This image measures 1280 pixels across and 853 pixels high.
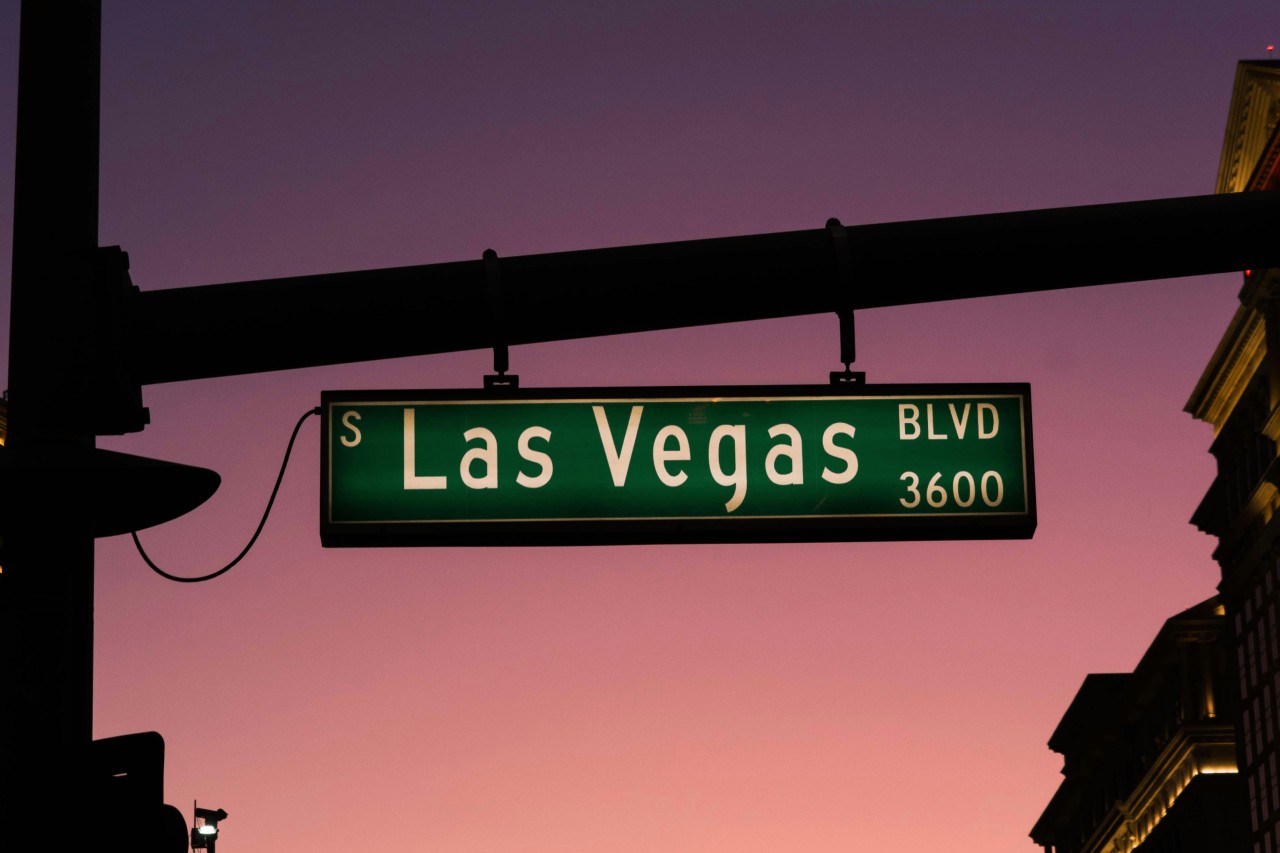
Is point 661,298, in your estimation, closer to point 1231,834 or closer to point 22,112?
point 22,112

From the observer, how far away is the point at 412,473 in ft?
24.2

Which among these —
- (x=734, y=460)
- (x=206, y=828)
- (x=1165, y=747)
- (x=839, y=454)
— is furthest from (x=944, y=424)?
(x=1165, y=747)

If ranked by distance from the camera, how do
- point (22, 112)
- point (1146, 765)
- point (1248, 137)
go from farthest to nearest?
1. point (1146, 765)
2. point (1248, 137)
3. point (22, 112)

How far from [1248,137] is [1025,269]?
2820 inches

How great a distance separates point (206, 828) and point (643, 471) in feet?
116

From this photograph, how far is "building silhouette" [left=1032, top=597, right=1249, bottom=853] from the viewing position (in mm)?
85688

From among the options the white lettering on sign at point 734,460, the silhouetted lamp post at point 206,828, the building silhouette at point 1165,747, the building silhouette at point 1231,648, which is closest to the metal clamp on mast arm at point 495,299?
the white lettering on sign at point 734,460

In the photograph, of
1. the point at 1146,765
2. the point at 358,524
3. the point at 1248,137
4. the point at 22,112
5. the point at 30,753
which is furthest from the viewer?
the point at 1146,765

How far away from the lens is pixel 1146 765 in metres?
95.4

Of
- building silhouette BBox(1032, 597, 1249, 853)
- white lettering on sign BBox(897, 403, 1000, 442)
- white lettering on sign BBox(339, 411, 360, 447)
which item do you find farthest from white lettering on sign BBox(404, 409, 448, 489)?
building silhouette BBox(1032, 597, 1249, 853)

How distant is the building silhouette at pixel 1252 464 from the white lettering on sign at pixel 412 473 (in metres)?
67.2

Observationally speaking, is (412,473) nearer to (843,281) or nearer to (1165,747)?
(843,281)

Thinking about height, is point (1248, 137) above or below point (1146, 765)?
above

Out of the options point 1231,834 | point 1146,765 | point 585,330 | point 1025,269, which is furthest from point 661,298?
point 1146,765
